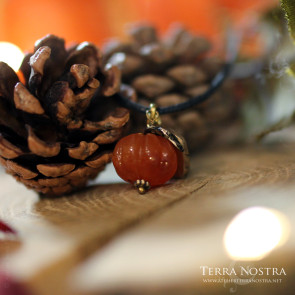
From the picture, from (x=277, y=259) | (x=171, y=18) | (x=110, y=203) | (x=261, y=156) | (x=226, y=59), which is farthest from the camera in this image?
(x=171, y=18)

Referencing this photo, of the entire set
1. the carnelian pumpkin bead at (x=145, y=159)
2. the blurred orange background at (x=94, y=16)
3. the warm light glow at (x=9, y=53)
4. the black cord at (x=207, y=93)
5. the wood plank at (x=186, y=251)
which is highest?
the blurred orange background at (x=94, y=16)

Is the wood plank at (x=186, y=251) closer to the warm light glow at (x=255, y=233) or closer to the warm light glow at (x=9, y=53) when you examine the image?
the warm light glow at (x=255, y=233)

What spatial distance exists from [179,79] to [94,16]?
0.92 metres

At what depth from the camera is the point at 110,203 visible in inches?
15.8

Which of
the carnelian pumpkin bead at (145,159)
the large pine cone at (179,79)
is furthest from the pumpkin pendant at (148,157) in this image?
the large pine cone at (179,79)

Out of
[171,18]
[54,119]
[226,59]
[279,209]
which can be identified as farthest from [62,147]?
[171,18]

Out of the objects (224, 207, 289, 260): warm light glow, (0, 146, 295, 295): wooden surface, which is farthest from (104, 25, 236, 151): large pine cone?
(224, 207, 289, 260): warm light glow

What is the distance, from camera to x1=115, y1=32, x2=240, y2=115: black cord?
1.62 feet

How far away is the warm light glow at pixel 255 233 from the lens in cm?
29

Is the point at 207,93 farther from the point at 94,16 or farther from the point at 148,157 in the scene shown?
the point at 94,16

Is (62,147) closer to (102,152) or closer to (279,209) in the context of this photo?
(102,152)

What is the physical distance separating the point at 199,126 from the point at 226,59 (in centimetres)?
17

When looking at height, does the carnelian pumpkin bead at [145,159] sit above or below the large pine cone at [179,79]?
below

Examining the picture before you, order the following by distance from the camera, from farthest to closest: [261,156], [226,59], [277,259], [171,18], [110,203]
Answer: [171,18] → [226,59] → [261,156] → [110,203] → [277,259]
